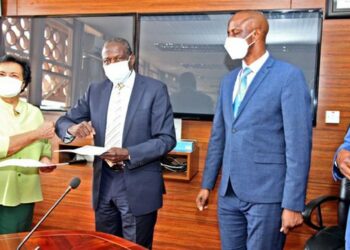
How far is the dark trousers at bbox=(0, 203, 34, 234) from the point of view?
5.54ft

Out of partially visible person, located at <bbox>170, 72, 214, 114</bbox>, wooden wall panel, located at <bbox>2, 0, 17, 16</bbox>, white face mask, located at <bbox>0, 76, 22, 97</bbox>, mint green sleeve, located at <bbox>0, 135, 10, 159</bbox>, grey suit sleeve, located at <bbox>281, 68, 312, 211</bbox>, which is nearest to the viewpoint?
grey suit sleeve, located at <bbox>281, 68, 312, 211</bbox>

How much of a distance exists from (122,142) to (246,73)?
0.67 metres

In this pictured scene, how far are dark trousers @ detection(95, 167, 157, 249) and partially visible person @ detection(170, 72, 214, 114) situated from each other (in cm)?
101

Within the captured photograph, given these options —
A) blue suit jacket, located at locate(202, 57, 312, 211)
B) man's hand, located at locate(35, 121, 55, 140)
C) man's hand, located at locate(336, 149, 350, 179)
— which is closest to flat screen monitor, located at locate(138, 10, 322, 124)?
blue suit jacket, located at locate(202, 57, 312, 211)

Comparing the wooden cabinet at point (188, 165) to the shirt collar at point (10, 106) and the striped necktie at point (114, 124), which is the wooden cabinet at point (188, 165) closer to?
the striped necktie at point (114, 124)

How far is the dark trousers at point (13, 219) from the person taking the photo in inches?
66.5

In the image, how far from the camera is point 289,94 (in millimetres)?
1420

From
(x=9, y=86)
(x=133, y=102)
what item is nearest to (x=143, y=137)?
(x=133, y=102)

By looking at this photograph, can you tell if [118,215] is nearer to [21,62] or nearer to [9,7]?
[21,62]

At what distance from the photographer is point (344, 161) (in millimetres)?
1191

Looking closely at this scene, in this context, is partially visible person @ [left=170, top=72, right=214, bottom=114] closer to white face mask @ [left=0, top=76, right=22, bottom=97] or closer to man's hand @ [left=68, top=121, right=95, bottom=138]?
man's hand @ [left=68, top=121, right=95, bottom=138]

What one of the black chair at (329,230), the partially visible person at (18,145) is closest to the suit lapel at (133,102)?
the partially visible person at (18,145)

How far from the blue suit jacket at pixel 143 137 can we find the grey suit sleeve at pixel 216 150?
203mm

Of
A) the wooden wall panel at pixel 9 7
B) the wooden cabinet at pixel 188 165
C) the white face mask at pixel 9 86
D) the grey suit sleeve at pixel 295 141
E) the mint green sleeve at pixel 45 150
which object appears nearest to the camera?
the grey suit sleeve at pixel 295 141
